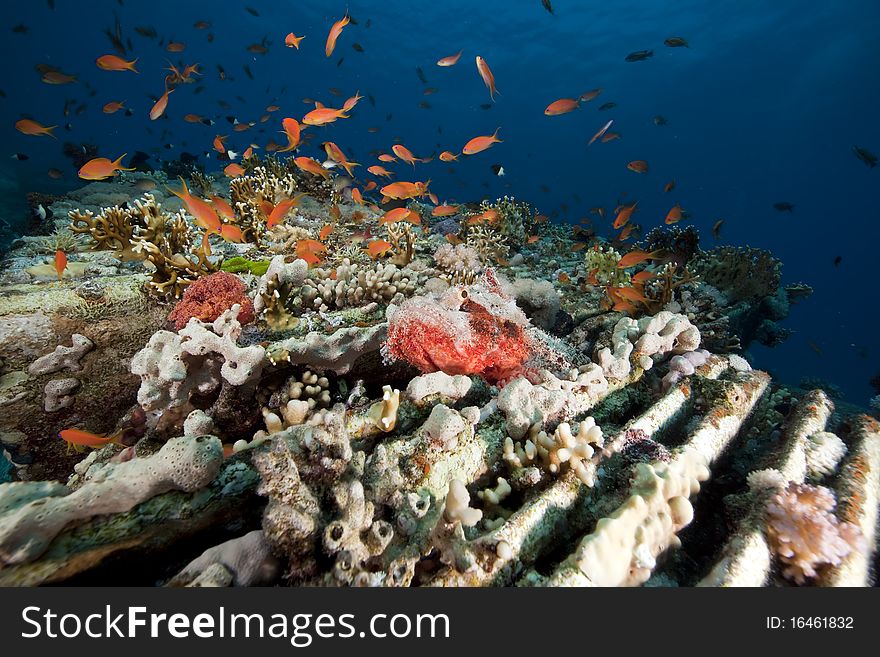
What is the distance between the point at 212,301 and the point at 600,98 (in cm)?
12148

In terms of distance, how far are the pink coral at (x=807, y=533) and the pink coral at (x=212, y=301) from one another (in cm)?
460

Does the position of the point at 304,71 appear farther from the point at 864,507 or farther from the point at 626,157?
the point at 864,507

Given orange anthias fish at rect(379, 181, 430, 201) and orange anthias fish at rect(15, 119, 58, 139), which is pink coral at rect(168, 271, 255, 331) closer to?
orange anthias fish at rect(379, 181, 430, 201)

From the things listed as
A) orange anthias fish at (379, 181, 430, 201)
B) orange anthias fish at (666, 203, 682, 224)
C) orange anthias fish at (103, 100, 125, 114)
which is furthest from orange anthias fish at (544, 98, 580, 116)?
orange anthias fish at (103, 100, 125, 114)

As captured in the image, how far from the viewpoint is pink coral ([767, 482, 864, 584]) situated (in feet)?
6.63

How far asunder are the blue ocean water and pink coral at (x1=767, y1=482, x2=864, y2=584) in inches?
536

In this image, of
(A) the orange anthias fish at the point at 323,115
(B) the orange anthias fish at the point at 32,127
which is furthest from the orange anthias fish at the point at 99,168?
(B) the orange anthias fish at the point at 32,127

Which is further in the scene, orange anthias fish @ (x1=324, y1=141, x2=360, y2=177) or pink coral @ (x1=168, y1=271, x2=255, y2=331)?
orange anthias fish @ (x1=324, y1=141, x2=360, y2=177)

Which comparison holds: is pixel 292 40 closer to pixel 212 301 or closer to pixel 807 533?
pixel 212 301

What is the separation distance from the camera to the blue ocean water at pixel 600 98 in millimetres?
48625

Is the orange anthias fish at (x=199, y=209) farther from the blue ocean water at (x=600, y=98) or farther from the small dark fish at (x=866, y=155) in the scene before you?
the small dark fish at (x=866, y=155)

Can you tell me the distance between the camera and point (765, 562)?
2.03 meters
